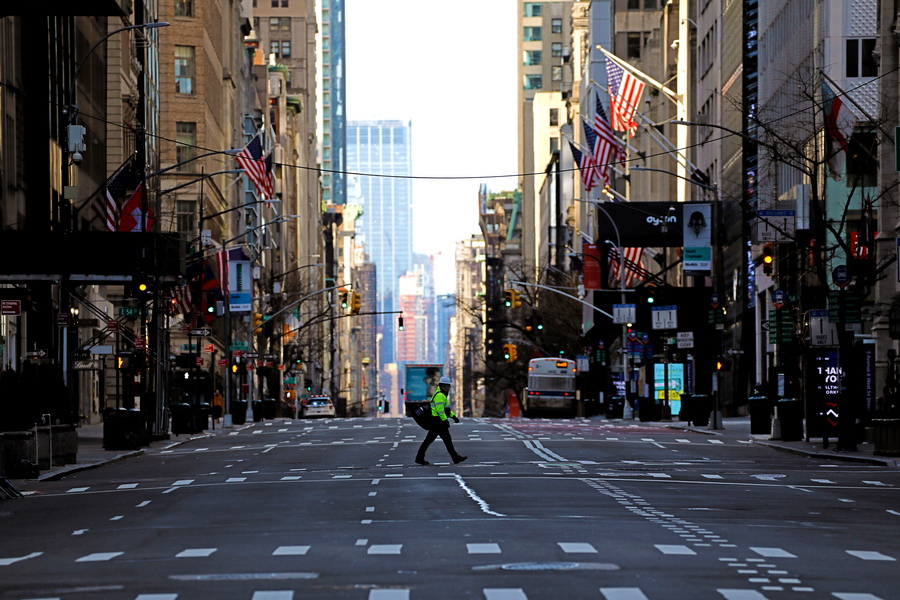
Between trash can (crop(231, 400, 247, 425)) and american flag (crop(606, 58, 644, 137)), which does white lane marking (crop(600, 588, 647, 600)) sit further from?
american flag (crop(606, 58, 644, 137))

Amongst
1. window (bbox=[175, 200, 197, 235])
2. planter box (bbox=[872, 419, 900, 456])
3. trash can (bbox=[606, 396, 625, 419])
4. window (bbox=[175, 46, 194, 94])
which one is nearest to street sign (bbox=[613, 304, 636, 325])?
trash can (bbox=[606, 396, 625, 419])

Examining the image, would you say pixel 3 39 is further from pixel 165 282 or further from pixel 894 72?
pixel 894 72

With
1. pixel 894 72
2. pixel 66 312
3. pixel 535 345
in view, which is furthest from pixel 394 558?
pixel 535 345

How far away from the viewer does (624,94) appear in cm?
7638

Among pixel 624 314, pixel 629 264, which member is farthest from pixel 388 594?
pixel 629 264

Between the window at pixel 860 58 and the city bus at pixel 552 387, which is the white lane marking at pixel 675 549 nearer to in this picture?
the window at pixel 860 58

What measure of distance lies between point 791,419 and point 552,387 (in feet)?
177

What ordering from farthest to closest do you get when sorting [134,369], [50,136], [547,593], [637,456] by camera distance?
[50,136] < [134,369] < [637,456] < [547,593]

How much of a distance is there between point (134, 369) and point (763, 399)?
18.1 metres

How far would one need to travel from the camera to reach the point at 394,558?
15.6 metres

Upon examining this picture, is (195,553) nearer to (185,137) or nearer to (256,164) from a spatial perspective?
(256,164)

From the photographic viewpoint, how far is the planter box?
35.5m

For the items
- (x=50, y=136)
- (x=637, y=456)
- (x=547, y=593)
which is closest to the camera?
(x=547, y=593)

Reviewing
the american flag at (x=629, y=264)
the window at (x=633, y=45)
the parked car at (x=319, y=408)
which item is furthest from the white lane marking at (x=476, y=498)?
the window at (x=633, y=45)
